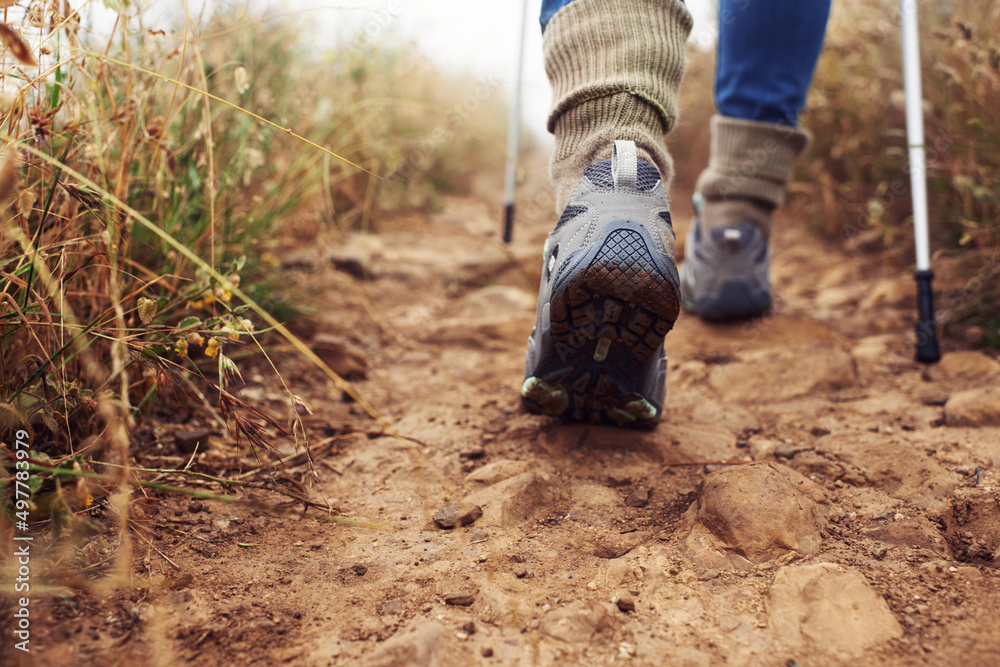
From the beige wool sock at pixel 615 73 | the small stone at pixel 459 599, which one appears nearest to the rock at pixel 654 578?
the small stone at pixel 459 599

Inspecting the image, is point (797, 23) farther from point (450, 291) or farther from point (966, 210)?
point (450, 291)

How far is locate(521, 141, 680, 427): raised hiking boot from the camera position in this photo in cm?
102

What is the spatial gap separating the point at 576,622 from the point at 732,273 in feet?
4.90

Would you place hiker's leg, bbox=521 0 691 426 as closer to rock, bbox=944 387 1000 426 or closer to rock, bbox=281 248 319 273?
rock, bbox=944 387 1000 426

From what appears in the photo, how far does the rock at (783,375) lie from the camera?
171 cm

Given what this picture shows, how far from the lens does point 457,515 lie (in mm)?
1111

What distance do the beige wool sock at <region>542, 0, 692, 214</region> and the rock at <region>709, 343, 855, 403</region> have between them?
2.35 feet

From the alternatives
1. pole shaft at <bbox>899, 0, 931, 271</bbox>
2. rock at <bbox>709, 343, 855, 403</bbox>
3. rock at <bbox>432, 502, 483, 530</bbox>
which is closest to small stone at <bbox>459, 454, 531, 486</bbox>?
rock at <bbox>432, 502, 483, 530</bbox>

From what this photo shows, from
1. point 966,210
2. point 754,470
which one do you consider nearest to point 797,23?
point 966,210

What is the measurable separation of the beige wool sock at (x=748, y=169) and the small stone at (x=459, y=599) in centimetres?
155

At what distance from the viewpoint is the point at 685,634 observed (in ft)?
2.75

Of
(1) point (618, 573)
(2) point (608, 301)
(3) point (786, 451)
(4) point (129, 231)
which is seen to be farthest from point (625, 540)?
(4) point (129, 231)

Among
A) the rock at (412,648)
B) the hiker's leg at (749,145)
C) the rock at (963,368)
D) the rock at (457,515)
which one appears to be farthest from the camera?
the hiker's leg at (749,145)

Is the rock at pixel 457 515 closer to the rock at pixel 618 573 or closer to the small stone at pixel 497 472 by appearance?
the small stone at pixel 497 472
